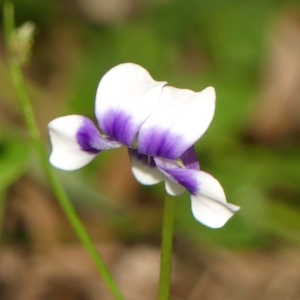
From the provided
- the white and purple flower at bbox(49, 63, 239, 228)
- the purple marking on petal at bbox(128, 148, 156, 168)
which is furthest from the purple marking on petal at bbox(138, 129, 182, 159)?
the purple marking on petal at bbox(128, 148, 156, 168)

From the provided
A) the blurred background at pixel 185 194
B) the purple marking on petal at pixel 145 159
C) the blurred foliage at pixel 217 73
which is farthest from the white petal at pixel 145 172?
the blurred foliage at pixel 217 73

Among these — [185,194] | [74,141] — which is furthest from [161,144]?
[185,194]

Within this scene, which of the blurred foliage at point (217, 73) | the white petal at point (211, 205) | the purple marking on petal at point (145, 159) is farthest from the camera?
the blurred foliage at point (217, 73)

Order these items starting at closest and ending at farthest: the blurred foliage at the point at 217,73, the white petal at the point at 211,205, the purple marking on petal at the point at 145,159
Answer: the white petal at the point at 211,205, the purple marking on petal at the point at 145,159, the blurred foliage at the point at 217,73

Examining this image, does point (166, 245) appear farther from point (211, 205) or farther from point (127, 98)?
point (127, 98)

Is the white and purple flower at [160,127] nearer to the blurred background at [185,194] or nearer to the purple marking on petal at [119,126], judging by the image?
the purple marking on petal at [119,126]

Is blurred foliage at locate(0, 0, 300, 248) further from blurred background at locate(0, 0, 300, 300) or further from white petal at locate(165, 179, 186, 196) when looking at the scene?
white petal at locate(165, 179, 186, 196)

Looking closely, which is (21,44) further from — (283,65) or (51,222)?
(283,65)
